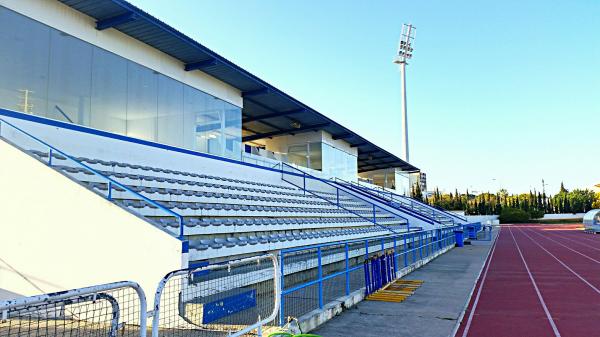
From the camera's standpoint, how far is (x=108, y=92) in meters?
11.2

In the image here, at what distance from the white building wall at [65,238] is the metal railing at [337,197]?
476 inches

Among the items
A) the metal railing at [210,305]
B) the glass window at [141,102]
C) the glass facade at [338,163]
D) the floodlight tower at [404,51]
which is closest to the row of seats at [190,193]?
the metal railing at [210,305]

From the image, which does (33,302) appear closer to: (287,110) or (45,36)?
(45,36)

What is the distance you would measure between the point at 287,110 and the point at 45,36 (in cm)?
1308

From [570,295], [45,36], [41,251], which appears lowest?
[570,295]

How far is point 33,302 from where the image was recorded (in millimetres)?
2363

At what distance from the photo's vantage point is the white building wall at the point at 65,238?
582 centimetres

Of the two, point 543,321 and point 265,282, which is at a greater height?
point 265,282

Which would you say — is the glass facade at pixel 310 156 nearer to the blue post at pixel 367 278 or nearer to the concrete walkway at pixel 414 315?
the concrete walkway at pixel 414 315

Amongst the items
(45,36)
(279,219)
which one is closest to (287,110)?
(279,219)

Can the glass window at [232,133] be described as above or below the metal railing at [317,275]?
above

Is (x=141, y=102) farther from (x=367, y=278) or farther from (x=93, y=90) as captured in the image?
(x=367, y=278)

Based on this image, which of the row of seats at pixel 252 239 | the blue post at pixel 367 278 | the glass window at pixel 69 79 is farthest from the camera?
the glass window at pixel 69 79

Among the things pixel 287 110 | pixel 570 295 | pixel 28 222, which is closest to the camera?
pixel 28 222
